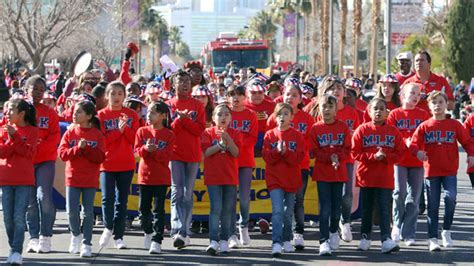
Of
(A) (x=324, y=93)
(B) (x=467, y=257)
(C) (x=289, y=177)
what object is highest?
(A) (x=324, y=93)

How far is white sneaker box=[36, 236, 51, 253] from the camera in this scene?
38.1ft

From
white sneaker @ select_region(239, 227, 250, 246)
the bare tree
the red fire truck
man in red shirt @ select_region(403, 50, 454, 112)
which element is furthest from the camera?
the red fire truck

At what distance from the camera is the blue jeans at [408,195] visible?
481 inches

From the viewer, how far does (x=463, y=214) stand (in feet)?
50.4

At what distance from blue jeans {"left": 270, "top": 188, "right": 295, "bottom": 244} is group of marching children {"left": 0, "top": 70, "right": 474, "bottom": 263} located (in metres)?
0.01

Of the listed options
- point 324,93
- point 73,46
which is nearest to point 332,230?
point 324,93

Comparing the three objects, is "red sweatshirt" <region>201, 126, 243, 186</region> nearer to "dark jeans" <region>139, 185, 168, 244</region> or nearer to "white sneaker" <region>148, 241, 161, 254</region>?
"dark jeans" <region>139, 185, 168, 244</region>

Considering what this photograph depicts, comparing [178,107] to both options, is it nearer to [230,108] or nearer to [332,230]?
[230,108]

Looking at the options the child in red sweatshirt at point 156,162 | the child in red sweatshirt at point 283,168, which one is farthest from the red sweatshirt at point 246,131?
the child in red sweatshirt at point 156,162

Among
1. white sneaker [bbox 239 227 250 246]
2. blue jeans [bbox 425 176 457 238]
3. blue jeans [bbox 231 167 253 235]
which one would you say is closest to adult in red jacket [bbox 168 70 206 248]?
blue jeans [bbox 231 167 253 235]

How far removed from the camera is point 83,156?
11188 mm

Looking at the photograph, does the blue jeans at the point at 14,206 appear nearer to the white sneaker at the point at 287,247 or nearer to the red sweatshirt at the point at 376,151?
the white sneaker at the point at 287,247

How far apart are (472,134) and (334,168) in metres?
1.88

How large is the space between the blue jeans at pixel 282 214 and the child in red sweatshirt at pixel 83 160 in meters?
1.82
